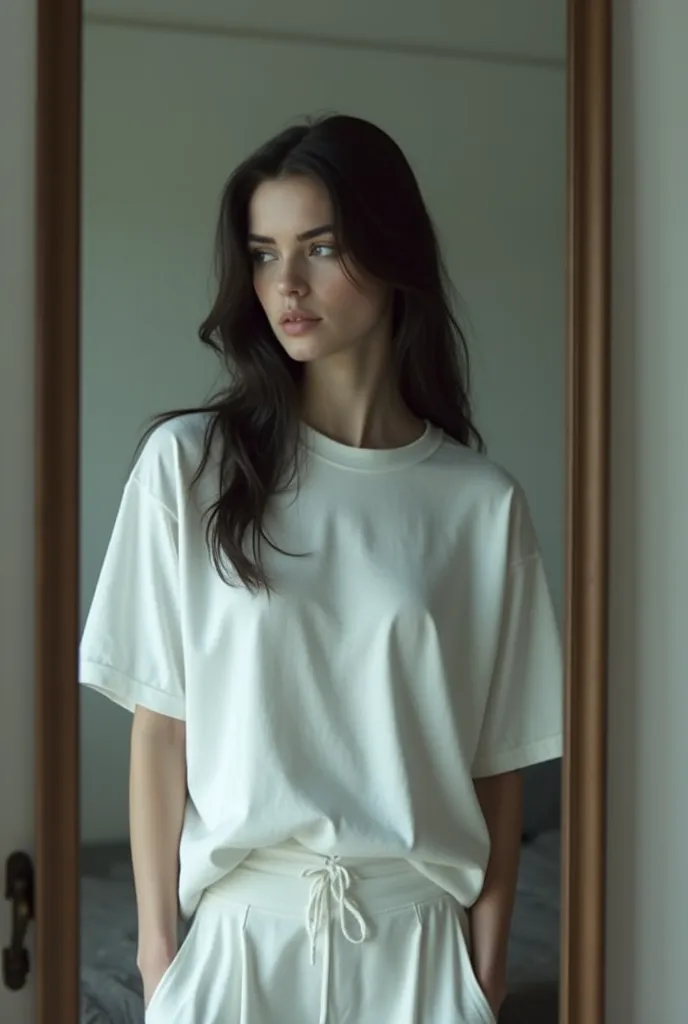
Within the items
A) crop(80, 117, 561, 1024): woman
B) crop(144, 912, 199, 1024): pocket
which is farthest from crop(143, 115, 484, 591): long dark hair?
crop(144, 912, 199, 1024): pocket

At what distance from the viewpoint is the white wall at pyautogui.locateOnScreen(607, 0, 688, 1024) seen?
46.4 inches

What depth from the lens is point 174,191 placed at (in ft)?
3.39

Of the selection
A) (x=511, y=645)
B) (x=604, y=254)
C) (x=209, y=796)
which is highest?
(x=604, y=254)

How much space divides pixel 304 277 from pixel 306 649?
1.15 ft

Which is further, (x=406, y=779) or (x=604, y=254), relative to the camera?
(x=604, y=254)

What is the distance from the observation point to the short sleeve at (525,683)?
3.70 ft

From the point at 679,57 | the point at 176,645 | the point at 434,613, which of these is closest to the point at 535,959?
the point at 434,613

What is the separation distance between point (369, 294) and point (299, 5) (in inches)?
11.3

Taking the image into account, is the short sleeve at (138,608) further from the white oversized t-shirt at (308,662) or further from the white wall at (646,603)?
the white wall at (646,603)

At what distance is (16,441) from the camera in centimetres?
102

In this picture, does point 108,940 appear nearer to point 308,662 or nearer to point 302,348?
point 308,662

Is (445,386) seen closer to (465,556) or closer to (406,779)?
(465,556)

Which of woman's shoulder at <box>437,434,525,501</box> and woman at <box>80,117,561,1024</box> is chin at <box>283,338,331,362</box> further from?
woman's shoulder at <box>437,434,525,501</box>

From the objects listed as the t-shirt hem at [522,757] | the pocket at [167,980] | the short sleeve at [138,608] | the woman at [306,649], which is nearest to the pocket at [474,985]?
the woman at [306,649]
